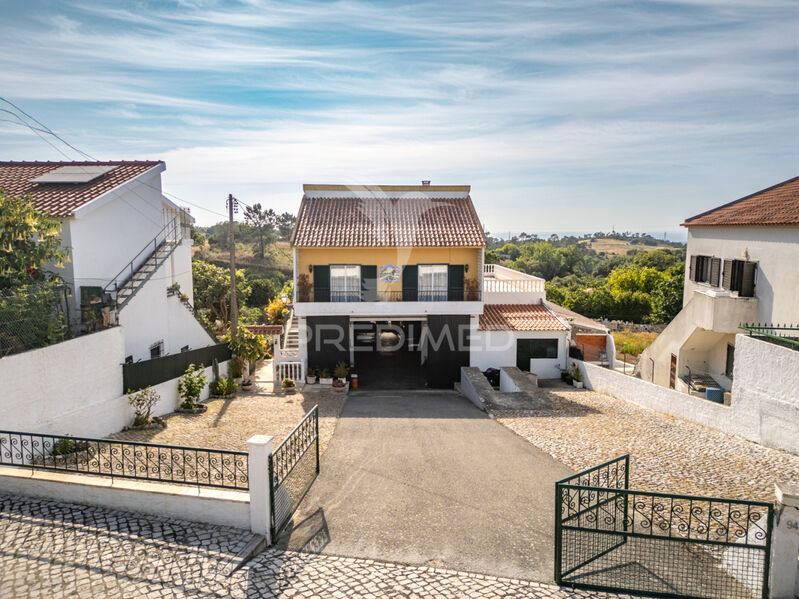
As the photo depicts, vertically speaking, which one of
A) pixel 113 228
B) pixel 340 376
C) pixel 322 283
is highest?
pixel 113 228

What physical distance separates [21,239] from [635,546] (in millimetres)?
13895

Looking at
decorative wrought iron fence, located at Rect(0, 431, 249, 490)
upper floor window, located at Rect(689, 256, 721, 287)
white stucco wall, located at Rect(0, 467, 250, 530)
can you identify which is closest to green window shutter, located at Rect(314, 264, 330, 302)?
decorative wrought iron fence, located at Rect(0, 431, 249, 490)

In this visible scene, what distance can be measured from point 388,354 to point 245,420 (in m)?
12.5

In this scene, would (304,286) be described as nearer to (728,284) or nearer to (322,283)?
(322,283)

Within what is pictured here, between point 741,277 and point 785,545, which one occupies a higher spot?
point 741,277

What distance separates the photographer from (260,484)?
25.9 ft

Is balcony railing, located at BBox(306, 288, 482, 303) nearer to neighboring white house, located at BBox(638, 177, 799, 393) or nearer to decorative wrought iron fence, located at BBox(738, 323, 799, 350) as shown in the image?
neighboring white house, located at BBox(638, 177, 799, 393)

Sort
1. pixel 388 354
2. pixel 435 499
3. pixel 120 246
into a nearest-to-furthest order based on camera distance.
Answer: pixel 435 499 < pixel 120 246 < pixel 388 354

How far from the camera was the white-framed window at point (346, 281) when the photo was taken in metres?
21.2

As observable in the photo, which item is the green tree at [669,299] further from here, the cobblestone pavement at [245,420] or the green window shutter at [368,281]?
the cobblestone pavement at [245,420]

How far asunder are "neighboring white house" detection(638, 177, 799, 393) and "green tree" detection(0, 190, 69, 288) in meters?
19.1

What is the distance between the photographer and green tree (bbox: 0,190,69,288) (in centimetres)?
1173

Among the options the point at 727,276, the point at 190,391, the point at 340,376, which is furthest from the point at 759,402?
the point at 190,391

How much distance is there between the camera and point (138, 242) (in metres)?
19.1
